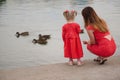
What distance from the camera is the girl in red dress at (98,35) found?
7.29 m

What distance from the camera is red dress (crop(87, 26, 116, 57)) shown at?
733 cm

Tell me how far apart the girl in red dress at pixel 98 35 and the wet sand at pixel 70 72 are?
23 cm

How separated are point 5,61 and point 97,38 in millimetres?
11833

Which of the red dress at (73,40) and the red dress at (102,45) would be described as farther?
the red dress at (73,40)

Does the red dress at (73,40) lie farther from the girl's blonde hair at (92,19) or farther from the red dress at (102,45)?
the girl's blonde hair at (92,19)

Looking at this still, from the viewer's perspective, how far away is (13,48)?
908 inches

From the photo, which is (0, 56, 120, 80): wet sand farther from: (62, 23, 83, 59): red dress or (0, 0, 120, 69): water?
(0, 0, 120, 69): water

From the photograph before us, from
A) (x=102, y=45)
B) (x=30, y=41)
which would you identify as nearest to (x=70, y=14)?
(x=102, y=45)

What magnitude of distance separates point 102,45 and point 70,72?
841 mm

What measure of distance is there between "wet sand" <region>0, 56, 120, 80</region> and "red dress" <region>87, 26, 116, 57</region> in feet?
0.72

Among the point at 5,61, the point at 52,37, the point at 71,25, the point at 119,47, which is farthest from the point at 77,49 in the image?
the point at 52,37

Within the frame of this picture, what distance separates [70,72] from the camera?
696cm

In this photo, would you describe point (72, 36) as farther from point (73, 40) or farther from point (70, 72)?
point (70, 72)

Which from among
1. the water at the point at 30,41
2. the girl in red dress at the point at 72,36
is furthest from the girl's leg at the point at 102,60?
the water at the point at 30,41
